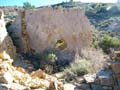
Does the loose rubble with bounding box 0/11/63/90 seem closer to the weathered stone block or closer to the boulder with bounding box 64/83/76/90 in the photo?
the boulder with bounding box 64/83/76/90

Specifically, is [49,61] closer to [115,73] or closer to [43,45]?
[43,45]

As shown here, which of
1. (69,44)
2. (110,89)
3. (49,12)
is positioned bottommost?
(110,89)

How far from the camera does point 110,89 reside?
13.3 metres

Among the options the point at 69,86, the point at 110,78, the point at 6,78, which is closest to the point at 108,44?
the point at 69,86

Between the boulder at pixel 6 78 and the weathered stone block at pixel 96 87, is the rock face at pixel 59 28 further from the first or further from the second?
the weathered stone block at pixel 96 87

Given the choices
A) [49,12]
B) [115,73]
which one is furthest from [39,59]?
[115,73]

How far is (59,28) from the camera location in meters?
23.2

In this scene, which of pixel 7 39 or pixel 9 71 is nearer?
pixel 9 71

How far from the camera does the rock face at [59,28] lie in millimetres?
23141

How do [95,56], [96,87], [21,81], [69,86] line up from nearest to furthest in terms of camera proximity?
[96,87], [21,81], [69,86], [95,56]

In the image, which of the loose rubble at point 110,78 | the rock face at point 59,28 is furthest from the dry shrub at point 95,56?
the loose rubble at point 110,78

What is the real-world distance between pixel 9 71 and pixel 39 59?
762 centimetres

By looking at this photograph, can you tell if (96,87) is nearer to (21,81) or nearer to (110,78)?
(110,78)

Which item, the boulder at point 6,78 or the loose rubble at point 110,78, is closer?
the loose rubble at point 110,78
